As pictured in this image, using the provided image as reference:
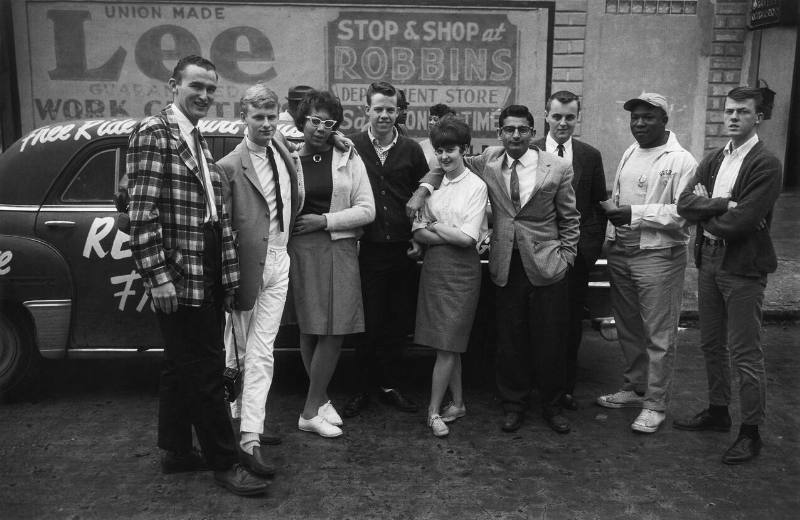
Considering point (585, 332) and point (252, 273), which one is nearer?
point (252, 273)

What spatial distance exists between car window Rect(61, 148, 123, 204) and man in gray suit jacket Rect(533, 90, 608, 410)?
8.28ft

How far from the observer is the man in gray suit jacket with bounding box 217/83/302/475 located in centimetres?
346

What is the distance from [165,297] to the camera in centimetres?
303

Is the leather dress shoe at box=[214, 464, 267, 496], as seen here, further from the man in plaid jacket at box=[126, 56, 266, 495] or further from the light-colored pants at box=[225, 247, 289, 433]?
the light-colored pants at box=[225, 247, 289, 433]

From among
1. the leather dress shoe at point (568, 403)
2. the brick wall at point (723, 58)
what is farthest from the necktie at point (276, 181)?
the brick wall at point (723, 58)

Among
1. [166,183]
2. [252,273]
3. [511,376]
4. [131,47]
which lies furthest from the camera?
[131,47]

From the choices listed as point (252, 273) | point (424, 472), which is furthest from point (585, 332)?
point (252, 273)

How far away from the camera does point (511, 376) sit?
13.9 feet

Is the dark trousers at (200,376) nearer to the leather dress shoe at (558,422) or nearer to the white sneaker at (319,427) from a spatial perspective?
the white sneaker at (319,427)

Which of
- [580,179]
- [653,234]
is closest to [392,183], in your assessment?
[580,179]

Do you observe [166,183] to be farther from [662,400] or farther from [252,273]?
[662,400]

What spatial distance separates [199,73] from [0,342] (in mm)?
→ 2398

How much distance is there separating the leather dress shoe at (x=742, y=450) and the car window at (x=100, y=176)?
146 inches

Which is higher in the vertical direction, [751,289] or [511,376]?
[751,289]
